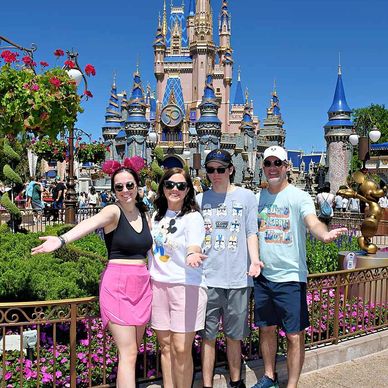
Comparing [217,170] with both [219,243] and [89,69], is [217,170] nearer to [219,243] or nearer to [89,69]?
[219,243]

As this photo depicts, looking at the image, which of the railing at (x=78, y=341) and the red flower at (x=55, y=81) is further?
the red flower at (x=55, y=81)

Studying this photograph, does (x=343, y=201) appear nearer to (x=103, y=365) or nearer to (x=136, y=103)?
(x=103, y=365)

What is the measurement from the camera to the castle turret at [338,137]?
39531 millimetres

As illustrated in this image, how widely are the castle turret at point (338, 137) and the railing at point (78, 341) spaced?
3598 centimetres

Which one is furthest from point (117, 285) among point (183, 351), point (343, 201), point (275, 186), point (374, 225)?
point (343, 201)

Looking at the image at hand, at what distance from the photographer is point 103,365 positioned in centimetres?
350

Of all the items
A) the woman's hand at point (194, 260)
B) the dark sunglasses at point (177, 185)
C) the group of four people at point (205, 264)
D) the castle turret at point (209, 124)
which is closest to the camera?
the woman's hand at point (194, 260)

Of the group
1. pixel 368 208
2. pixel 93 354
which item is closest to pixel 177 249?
pixel 93 354

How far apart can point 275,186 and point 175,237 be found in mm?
943

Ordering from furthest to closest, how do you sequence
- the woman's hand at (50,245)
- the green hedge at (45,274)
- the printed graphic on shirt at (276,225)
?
the green hedge at (45,274) < the printed graphic on shirt at (276,225) < the woman's hand at (50,245)

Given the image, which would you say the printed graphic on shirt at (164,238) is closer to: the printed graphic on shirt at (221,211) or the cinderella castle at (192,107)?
the printed graphic on shirt at (221,211)

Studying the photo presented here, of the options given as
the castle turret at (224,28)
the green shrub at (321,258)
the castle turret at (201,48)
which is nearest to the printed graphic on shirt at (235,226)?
the green shrub at (321,258)

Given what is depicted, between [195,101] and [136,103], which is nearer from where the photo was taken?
[136,103]

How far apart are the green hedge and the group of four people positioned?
1782 millimetres
